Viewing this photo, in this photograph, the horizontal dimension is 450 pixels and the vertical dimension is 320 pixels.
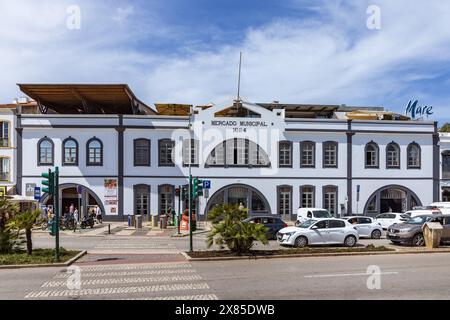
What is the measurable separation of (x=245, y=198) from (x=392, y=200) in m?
13.5

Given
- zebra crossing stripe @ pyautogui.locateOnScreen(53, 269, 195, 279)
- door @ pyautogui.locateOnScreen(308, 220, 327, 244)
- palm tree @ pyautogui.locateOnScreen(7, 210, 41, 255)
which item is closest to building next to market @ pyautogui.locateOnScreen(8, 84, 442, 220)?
door @ pyautogui.locateOnScreen(308, 220, 327, 244)

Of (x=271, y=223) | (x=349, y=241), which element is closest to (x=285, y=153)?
(x=271, y=223)

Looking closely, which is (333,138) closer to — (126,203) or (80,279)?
(126,203)

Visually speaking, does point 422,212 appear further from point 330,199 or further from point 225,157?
point 225,157

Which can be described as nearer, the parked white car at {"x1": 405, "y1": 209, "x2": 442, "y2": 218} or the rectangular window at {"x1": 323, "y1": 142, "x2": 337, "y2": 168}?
the parked white car at {"x1": 405, "y1": 209, "x2": 442, "y2": 218}

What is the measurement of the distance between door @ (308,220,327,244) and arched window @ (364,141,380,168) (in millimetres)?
23016

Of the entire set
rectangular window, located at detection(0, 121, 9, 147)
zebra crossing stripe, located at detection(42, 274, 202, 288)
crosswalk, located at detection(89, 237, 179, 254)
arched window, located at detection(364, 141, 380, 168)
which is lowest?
crosswalk, located at detection(89, 237, 179, 254)

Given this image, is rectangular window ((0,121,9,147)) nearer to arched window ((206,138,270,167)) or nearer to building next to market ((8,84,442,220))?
building next to market ((8,84,442,220))

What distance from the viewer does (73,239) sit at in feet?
94.9

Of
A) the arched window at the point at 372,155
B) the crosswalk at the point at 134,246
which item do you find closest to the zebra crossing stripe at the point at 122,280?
the crosswalk at the point at 134,246

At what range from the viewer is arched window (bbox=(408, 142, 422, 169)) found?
149ft

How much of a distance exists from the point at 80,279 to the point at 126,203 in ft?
91.3

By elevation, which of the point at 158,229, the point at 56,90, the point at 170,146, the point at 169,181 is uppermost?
the point at 56,90
